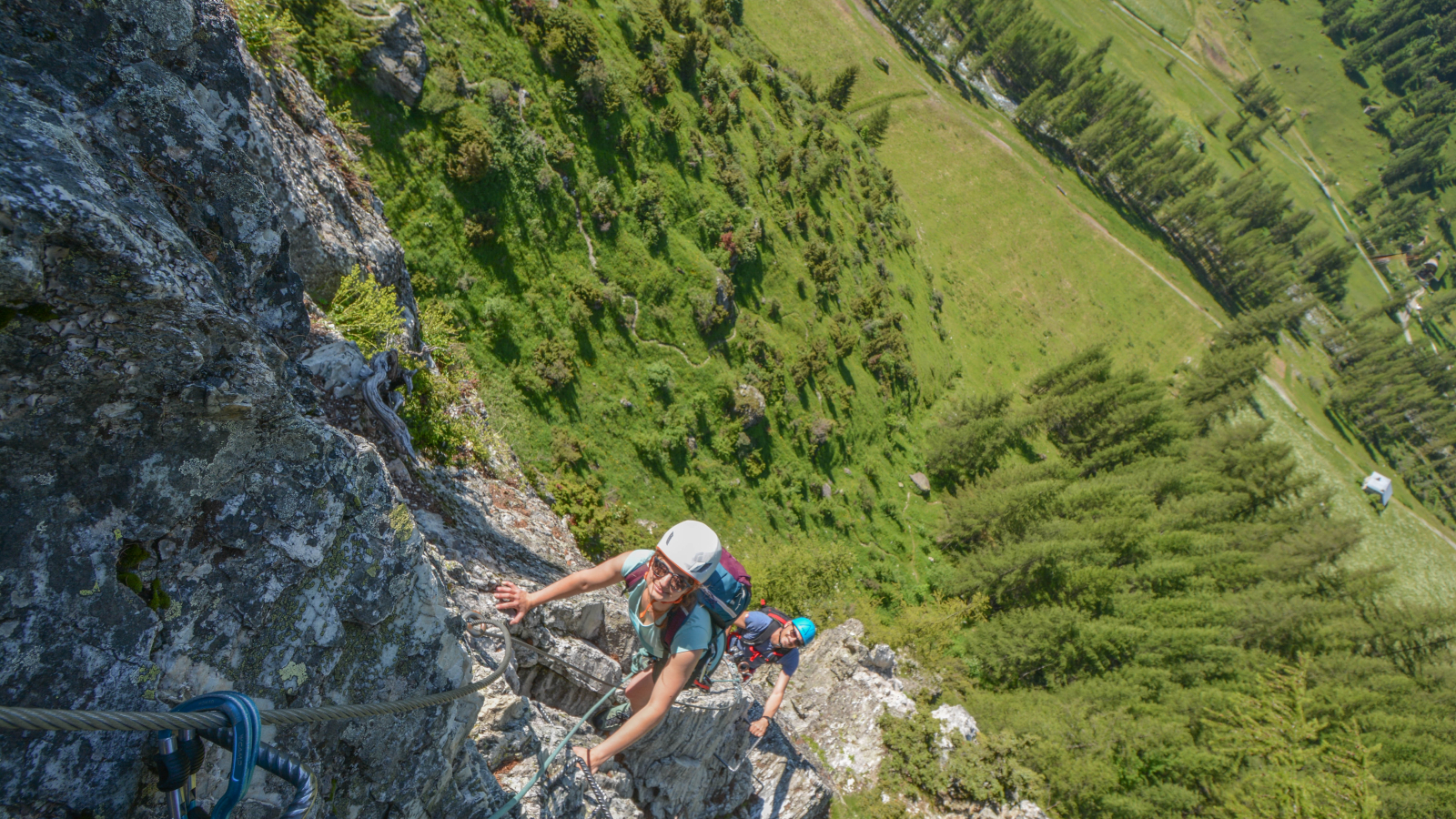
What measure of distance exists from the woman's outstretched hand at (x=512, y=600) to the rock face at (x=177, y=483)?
49cm

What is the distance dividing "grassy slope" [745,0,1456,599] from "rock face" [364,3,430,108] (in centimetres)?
4065

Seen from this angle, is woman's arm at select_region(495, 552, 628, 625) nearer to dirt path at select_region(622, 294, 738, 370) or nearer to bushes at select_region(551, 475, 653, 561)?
bushes at select_region(551, 475, 653, 561)

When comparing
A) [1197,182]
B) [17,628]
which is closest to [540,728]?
[17,628]

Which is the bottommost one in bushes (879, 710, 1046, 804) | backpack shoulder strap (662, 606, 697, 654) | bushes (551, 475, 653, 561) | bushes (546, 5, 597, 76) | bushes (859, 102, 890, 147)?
bushes (551, 475, 653, 561)

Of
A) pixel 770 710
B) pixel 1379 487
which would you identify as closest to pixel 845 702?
pixel 770 710

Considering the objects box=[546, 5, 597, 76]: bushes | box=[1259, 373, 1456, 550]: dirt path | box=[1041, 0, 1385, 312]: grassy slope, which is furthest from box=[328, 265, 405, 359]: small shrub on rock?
box=[1041, 0, 1385, 312]: grassy slope

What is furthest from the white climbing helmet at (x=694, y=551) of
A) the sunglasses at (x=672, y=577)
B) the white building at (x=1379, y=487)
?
the white building at (x=1379, y=487)

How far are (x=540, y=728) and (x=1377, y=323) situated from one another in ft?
499

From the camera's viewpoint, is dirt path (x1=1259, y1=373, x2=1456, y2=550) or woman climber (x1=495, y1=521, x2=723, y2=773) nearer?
woman climber (x1=495, y1=521, x2=723, y2=773)

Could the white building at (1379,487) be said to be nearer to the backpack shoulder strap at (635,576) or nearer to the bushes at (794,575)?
the bushes at (794,575)

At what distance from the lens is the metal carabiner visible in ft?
11.2

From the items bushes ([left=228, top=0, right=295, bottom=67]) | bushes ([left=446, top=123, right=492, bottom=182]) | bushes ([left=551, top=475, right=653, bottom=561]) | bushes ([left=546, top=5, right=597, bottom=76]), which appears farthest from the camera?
bushes ([left=546, top=5, right=597, bottom=76])

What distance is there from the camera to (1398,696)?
36125 millimetres

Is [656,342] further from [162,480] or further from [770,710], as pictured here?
[162,480]
